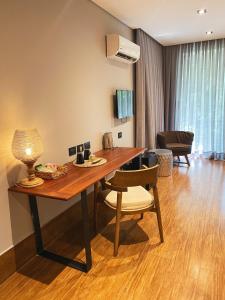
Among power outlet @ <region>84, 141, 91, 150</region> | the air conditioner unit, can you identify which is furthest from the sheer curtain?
power outlet @ <region>84, 141, 91, 150</region>

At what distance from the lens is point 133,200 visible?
2193 mm

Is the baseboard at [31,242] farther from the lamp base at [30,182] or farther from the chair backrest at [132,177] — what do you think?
the chair backrest at [132,177]

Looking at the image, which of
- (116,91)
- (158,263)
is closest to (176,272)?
(158,263)

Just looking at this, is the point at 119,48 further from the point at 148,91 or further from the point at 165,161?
the point at 165,161

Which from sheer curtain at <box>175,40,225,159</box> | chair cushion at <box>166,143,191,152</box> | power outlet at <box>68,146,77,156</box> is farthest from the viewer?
sheer curtain at <box>175,40,225,159</box>

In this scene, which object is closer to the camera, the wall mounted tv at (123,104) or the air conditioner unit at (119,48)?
the air conditioner unit at (119,48)

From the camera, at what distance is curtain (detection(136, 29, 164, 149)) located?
3.97m

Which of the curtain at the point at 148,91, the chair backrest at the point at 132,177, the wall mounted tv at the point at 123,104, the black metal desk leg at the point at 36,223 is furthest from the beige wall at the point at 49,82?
the curtain at the point at 148,91

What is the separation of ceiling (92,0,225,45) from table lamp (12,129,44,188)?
187 cm

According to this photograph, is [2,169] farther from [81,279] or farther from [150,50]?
[150,50]

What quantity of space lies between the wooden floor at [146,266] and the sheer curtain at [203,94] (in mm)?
2541

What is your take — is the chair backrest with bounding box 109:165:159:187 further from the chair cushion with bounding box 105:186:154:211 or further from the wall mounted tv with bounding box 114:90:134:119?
the wall mounted tv with bounding box 114:90:134:119

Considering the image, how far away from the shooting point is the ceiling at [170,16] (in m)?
2.88

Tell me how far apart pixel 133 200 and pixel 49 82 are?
1.29 metres
